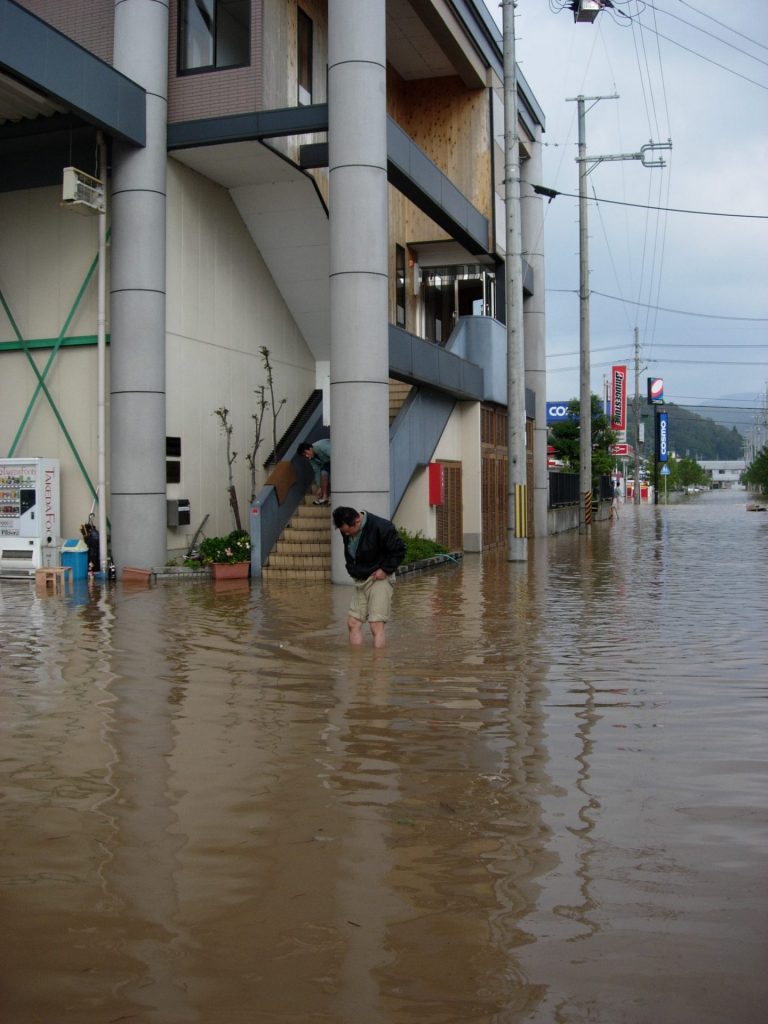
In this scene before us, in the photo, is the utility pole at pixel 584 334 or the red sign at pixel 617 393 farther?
the red sign at pixel 617 393

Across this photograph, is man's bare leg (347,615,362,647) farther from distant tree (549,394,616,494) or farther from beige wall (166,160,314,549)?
distant tree (549,394,616,494)

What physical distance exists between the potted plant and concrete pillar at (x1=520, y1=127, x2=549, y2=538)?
1671cm

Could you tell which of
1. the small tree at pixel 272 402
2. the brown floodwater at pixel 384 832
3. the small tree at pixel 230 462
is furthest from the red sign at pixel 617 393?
the brown floodwater at pixel 384 832

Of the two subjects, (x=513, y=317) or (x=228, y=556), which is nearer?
(x=228, y=556)

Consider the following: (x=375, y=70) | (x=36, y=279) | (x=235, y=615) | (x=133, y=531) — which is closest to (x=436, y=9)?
(x=375, y=70)

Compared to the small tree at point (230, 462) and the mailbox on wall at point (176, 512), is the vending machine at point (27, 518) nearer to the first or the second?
the mailbox on wall at point (176, 512)

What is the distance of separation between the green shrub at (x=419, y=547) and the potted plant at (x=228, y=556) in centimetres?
325

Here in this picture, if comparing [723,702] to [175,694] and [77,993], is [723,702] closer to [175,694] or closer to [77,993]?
[175,694]

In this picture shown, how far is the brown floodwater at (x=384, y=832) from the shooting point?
3.65 metres

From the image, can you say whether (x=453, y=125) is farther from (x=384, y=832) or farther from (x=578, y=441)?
(x=578, y=441)

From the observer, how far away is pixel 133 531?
60.4 ft

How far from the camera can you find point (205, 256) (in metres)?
20.8

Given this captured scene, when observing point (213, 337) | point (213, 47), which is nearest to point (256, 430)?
point (213, 337)

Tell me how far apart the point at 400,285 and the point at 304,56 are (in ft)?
24.3
